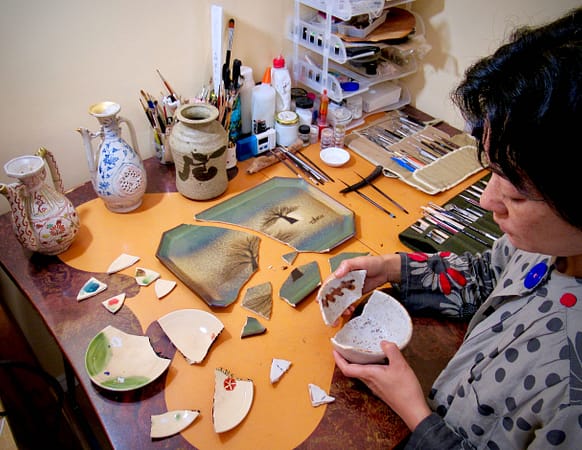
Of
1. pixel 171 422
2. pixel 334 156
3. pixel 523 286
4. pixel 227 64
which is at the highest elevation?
pixel 227 64

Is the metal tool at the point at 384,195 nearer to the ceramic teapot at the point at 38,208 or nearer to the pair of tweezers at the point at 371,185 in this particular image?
the pair of tweezers at the point at 371,185

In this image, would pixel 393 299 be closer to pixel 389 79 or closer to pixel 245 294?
pixel 245 294

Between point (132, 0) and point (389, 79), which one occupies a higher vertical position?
point (132, 0)

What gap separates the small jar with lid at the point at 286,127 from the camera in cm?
131

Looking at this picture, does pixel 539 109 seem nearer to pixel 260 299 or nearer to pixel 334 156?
pixel 260 299

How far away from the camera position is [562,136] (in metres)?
0.49

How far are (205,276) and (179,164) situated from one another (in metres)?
0.31

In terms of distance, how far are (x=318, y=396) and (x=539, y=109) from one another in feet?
1.82

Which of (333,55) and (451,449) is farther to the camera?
(333,55)

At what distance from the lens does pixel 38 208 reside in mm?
886

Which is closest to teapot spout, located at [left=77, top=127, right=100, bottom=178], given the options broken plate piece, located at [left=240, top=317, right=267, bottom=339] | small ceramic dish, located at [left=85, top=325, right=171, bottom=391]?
small ceramic dish, located at [left=85, top=325, right=171, bottom=391]

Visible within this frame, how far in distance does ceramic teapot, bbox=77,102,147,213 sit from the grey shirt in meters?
0.80

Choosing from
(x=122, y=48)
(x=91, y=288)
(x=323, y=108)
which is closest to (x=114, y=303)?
(x=91, y=288)

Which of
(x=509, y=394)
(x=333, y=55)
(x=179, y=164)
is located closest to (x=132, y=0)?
(x=179, y=164)
